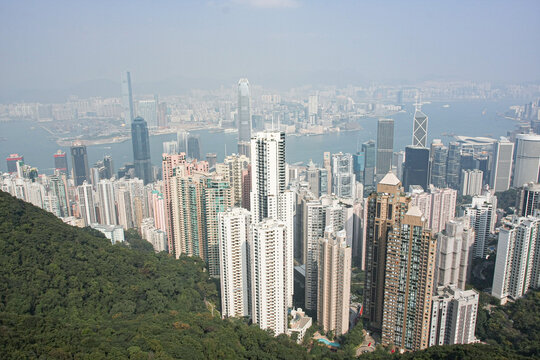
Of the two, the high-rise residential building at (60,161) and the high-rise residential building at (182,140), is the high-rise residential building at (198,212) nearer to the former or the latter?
the high-rise residential building at (60,161)

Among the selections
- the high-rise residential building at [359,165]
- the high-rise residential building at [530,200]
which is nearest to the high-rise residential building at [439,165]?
the high-rise residential building at [359,165]

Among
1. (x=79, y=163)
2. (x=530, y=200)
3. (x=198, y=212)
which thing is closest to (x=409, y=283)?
(x=198, y=212)

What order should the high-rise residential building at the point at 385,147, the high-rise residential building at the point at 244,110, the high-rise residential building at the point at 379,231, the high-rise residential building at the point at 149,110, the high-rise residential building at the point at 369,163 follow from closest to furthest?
the high-rise residential building at the point at 379,231 → the high-rise residential building at the point at 369,163 → the high-rise residential building at the point at 385,147 → the high-rise residential building at the point at 244,110 → the high-rise residential building at the point at 149,110

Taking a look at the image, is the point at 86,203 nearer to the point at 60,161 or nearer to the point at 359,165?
the point at 60,161

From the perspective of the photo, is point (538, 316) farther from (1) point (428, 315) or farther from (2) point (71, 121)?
(2) point (71, 121)

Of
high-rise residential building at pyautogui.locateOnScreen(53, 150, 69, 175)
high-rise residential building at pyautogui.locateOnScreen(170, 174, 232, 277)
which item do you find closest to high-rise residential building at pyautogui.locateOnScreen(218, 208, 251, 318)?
high-rise residential building at pyautogui.locateOnScreen(170, 174, 232, 277)

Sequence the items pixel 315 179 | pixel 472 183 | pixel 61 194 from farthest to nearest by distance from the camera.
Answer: pixel 472 183 < pixel 315 179 < pixel 61 194

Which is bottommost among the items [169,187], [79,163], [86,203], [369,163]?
[86,203]
